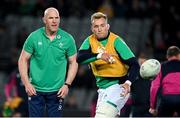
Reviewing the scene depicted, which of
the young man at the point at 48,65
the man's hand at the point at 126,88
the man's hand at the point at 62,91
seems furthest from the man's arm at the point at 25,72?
the man's hand at the point at 126,88

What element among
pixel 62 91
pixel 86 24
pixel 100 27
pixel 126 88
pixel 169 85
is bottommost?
pixel 169 85

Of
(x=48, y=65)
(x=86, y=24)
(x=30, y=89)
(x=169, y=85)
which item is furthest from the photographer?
(x=86, y=24)

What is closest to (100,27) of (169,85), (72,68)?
(72,68)

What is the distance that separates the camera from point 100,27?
964 cm

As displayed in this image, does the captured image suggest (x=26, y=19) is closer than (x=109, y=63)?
No

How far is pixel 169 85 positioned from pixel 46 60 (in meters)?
2.45

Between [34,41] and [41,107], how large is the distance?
3.18 ft

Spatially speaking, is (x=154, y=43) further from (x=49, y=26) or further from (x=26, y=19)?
(x=49, y=26)

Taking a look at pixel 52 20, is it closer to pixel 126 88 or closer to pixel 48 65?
pixel 48 65

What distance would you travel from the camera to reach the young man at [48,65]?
10.1 meters

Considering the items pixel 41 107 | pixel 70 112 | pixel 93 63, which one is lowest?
pixel 70 112

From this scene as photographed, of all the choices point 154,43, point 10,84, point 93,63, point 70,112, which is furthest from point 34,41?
point 154,43

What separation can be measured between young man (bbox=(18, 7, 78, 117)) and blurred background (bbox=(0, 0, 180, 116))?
6.92 meters

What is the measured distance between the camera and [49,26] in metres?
10.1
